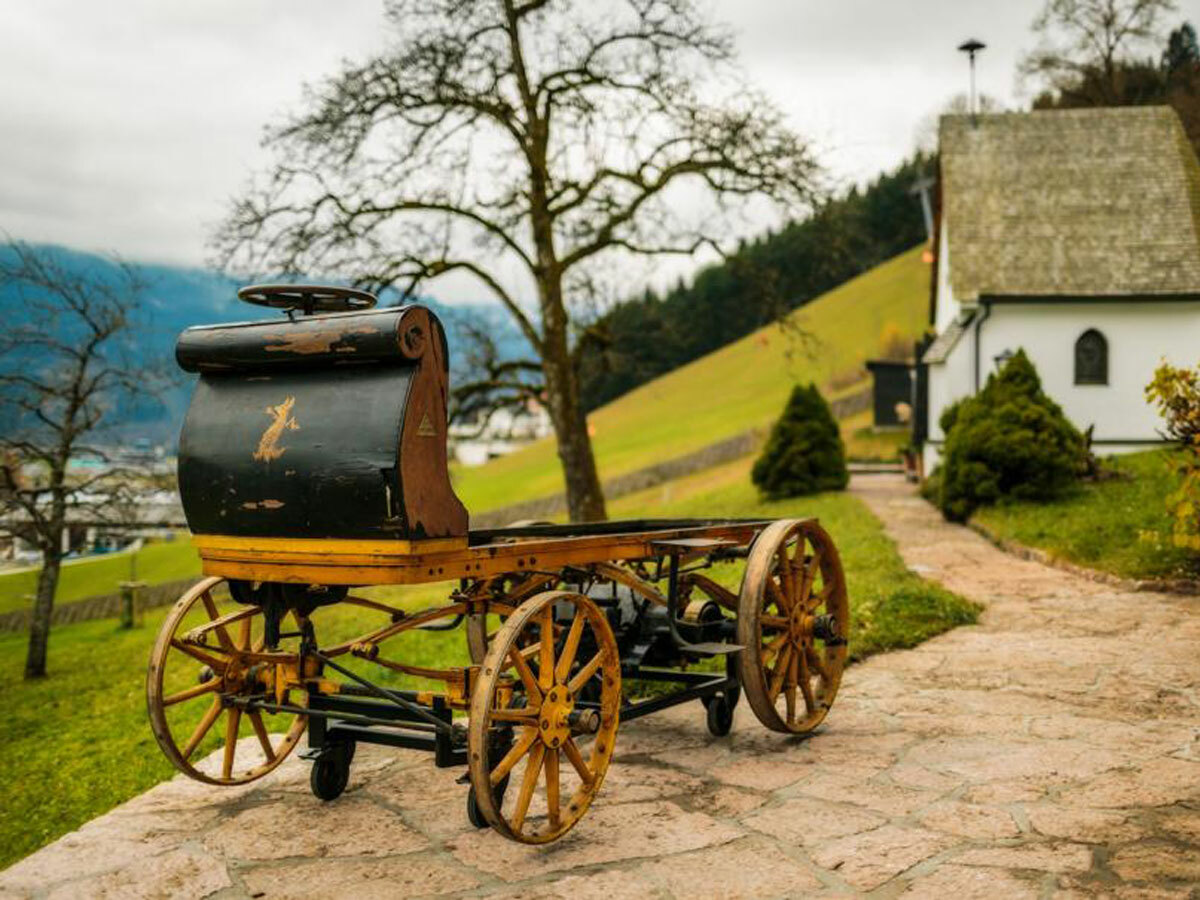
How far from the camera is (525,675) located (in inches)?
168

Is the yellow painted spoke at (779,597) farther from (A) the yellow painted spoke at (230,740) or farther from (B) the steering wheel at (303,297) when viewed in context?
(A) the yellow painted spoke at (230,740)

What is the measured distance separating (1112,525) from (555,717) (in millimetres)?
11775

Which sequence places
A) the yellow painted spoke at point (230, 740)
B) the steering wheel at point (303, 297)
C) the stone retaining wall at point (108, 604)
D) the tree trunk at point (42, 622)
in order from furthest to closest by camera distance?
the stone retaining wall at point (108, 604) < the tree trunk at point (42, 622) < the yellow painted spoke at point (230, 740) < the steering wheel at point (303, 297)

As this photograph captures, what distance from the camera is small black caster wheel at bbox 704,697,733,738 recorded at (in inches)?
241

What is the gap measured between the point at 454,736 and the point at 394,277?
1332cm

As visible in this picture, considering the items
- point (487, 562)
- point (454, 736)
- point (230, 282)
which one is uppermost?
point (230, 282)

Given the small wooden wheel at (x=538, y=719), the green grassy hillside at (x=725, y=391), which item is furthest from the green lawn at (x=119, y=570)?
the small wooden wheel at (x=538, y=719)

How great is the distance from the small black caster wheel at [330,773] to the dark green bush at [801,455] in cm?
2019

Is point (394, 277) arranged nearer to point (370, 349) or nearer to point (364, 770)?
point (364, 770)

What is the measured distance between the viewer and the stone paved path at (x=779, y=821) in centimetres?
411

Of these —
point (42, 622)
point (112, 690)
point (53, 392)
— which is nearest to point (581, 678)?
point (112, 690)

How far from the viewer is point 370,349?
4.16m

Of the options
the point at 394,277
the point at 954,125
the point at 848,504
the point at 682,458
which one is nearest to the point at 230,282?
the point at 394,277

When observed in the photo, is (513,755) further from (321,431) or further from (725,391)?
A: (725,391)
